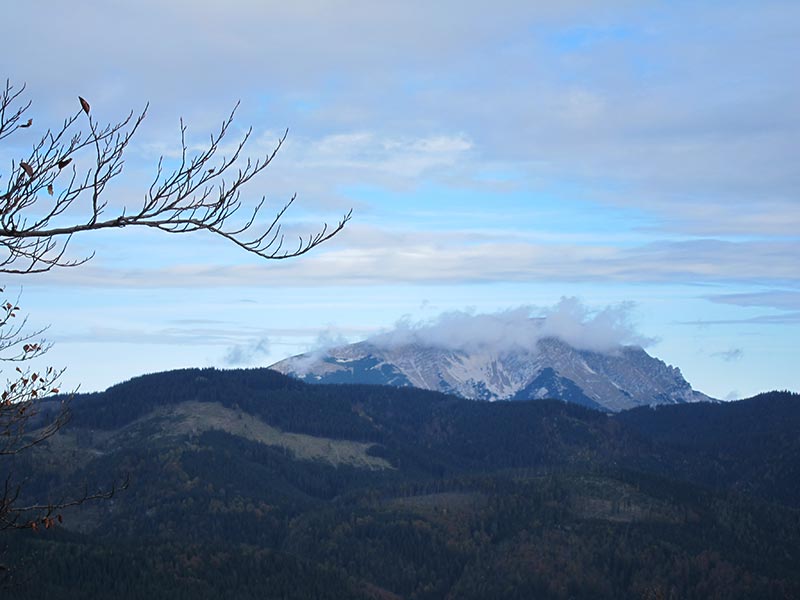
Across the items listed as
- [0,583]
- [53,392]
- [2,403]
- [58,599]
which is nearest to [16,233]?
[2,403]

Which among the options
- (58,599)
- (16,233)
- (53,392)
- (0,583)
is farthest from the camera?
(58,599)

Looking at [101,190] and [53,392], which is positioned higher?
[101,190]

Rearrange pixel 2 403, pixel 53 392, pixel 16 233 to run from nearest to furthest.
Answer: pixel 16 233
pixel 2 403
pixel 53 392

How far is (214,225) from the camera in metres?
20.5

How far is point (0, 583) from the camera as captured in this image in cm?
2731

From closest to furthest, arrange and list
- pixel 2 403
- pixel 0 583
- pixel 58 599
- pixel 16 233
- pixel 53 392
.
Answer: pixel 16 233
pixel 2 403
pixel 53 392
pixel 0 583
pixel 58 599

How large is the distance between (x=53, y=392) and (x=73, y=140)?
8214mm

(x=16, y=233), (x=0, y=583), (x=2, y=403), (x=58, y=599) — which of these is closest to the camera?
(x=16, y=233)

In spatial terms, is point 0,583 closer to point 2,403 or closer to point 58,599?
point 2,403

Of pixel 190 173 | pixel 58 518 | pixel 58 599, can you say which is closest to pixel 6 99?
pixel 190 173

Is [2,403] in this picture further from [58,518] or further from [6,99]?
[6,99]

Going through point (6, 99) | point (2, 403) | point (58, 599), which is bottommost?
point (58, 599)

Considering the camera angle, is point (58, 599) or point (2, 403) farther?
point (58, 599)

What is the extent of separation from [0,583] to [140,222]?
14.2 metres
